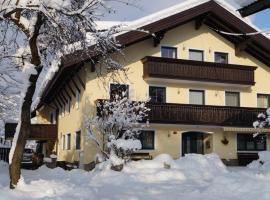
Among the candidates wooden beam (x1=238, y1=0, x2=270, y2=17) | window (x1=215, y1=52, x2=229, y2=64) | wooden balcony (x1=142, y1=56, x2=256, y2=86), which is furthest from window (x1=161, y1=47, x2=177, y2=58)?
wooden beam (x1=238, y1=0, x2=270, y2=17)

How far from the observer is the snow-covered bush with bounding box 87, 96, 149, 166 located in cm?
2133

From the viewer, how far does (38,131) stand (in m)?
30.7

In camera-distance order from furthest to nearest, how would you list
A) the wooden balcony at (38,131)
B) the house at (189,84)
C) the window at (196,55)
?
the wooden balcony at (38,131) < the window at (196,55) < the house at (189,84)

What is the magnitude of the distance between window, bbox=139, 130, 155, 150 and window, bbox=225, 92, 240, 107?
213 inches

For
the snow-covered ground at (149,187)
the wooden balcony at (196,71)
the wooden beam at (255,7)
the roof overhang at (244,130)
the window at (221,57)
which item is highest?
the window at (221,57)

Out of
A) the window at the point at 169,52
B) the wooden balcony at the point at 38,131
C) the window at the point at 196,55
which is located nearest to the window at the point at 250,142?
the window at the point at 196,55

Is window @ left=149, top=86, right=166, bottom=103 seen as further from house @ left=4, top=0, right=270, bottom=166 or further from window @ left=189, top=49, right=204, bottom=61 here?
window @ left=189, top=49, right=204, bottom=61

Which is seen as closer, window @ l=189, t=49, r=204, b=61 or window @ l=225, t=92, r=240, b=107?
window @ l=189, t=49, r=204, b=61

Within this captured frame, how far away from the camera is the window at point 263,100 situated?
95.9 ft

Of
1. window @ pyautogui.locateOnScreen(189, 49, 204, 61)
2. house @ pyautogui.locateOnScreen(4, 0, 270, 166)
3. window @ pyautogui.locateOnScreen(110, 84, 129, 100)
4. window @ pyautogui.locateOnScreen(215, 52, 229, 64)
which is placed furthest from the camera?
window @ pyautogui.locateOnScreen(215, 52, 229, 64)

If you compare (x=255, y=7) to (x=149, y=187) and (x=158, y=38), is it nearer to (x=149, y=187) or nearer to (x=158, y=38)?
(x=149, y=187)

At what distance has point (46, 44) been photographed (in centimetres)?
1252

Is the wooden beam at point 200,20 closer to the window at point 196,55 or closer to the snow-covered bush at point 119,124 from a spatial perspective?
the window at point 196,55

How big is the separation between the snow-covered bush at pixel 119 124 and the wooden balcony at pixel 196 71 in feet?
8.81
